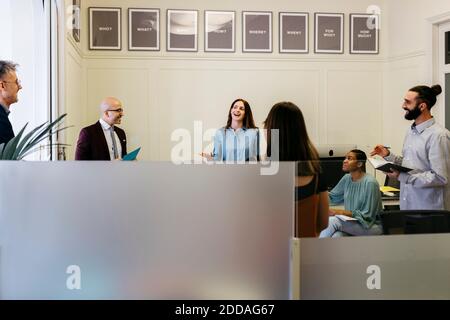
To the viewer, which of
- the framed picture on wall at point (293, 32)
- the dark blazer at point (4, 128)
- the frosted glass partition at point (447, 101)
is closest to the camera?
the dark blazer at point (4, 128)

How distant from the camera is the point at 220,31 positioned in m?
5.91

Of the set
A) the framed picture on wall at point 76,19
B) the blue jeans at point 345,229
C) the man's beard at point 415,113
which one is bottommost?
the blue jeans at point 345,229

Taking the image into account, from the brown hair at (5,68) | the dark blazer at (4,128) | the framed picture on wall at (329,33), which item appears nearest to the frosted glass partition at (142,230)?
the dark blazer at (4,128)

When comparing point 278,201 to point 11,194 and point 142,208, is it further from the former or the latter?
point 11,194

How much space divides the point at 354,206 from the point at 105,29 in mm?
4745

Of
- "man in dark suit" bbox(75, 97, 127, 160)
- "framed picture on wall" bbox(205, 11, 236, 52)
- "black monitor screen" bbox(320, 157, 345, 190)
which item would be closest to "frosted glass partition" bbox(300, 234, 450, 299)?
"black monitor screen" bbox(320, 157, 345, 190)

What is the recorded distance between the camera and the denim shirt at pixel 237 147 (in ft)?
7.64

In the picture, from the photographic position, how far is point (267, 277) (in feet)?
5.36

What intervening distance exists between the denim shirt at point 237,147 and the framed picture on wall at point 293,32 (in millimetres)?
2283

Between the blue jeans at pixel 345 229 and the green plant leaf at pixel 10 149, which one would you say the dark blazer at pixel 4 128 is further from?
the blue jeans at pixel 345 229

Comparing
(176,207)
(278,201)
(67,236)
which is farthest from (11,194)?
(278,201)

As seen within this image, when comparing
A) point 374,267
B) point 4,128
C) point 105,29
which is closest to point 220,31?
point 105,29

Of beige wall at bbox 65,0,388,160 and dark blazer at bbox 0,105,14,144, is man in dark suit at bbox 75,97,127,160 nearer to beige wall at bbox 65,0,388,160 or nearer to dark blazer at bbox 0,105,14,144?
dark blazer at bbox 0,105,14,144
